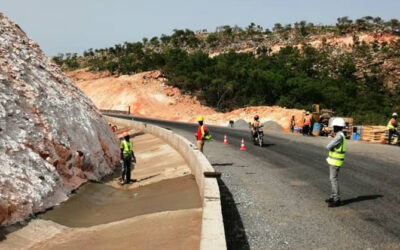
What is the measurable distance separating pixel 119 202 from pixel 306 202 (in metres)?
6.58

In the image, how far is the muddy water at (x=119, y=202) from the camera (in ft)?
36.9

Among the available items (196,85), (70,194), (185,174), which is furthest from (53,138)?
(196,85)

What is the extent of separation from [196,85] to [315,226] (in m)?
61.3

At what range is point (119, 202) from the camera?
13.8m

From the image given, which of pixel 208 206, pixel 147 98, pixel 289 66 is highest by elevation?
pixel 289 66

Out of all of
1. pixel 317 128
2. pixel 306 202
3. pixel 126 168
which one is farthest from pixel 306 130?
pixel 306 202

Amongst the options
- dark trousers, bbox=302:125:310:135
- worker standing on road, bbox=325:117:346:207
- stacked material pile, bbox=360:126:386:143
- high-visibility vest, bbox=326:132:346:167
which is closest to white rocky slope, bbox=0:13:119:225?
worker standing on road, bbox=325:117:346:207

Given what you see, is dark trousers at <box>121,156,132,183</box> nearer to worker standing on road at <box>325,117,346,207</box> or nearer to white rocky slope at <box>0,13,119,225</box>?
white rocky slope at <box>0,13,119,225</box>

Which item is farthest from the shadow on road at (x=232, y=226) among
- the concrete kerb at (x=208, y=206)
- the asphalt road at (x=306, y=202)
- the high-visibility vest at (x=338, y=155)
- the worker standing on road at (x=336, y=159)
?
the high-visibility vest at (x=338, y=155)

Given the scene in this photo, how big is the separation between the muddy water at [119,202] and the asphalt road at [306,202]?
1296mm

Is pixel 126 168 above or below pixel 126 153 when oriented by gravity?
below

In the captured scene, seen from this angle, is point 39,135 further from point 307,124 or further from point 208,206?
point 307,124

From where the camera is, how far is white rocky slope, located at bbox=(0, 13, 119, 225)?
1088cm

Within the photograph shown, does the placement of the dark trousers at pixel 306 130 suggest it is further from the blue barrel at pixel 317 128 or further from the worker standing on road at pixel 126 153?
the worker standing on road at pixel 126 153
